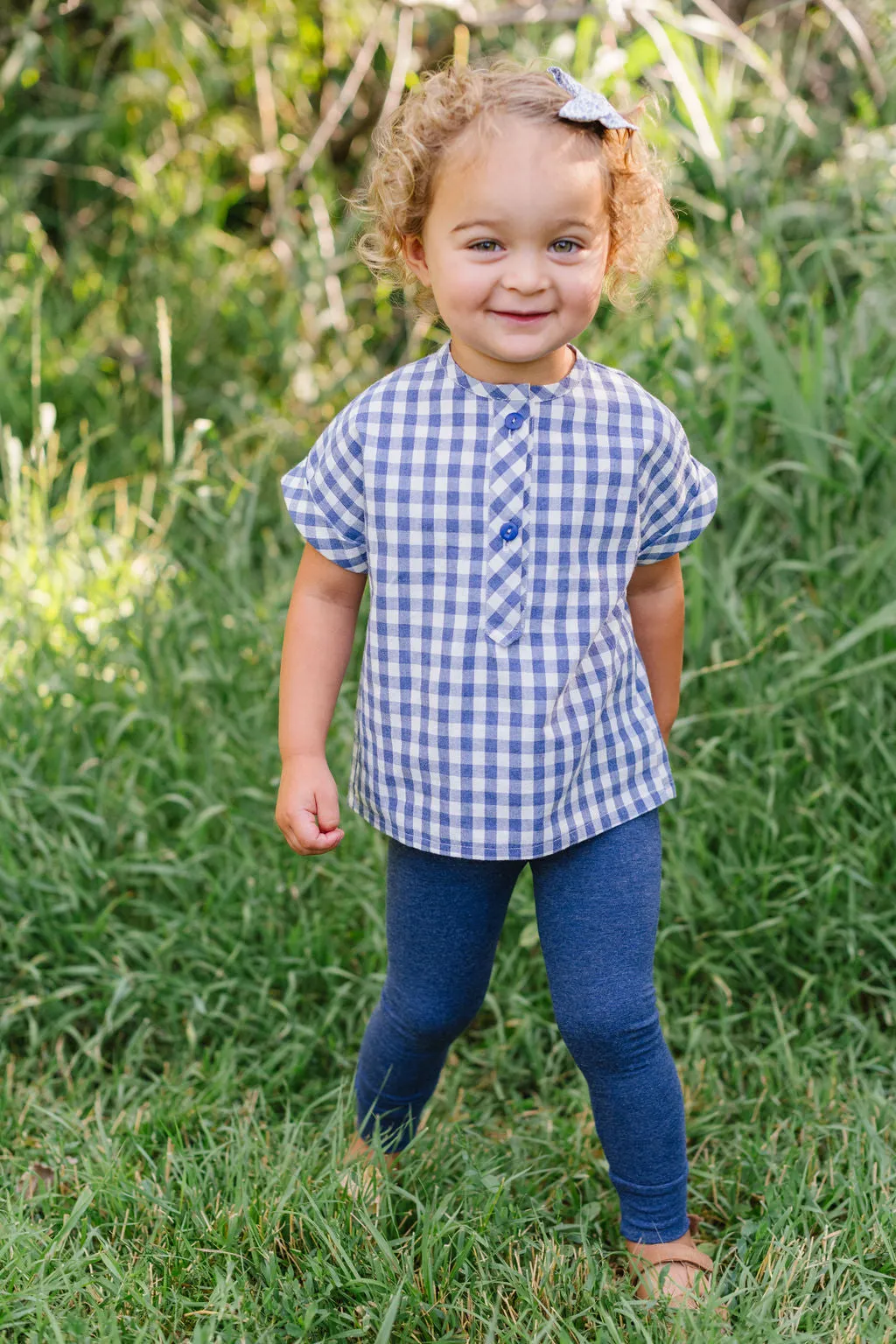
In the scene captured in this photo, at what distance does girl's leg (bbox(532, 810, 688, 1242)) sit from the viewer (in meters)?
1.69

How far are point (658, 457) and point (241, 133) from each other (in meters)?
2.95

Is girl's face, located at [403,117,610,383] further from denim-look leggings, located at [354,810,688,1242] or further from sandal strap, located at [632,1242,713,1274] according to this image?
sandal strap, located at [632,1242,713,1274]

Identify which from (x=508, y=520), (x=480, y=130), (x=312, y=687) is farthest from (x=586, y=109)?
(x=312, y=687)

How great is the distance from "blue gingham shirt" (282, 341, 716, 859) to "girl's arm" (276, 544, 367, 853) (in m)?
0.07

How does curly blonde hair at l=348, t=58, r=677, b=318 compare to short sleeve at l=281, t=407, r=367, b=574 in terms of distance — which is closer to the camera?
curly blonde hair at l=348, t=58, r=677, b=318

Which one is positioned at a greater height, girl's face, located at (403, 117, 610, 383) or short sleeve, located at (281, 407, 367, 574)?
girl's face, located at (403, 117, 610, 383)

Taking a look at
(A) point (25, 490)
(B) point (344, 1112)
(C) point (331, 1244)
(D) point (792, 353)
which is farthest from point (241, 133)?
(C) point (331, 1244)

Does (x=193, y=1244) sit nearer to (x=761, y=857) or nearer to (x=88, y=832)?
(x=88, y=832)

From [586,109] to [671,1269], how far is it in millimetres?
1362

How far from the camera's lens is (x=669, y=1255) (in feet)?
5.76

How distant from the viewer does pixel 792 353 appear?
9.94ft

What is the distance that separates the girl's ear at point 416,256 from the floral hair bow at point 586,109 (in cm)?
24

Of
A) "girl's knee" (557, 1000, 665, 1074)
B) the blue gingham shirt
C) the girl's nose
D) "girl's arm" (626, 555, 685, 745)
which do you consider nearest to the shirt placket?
the blue gingham shirt

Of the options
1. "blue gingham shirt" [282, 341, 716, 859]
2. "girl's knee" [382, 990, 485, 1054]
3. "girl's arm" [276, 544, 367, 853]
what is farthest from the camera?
"girl's knee" [382, 990, 485, 1054]
